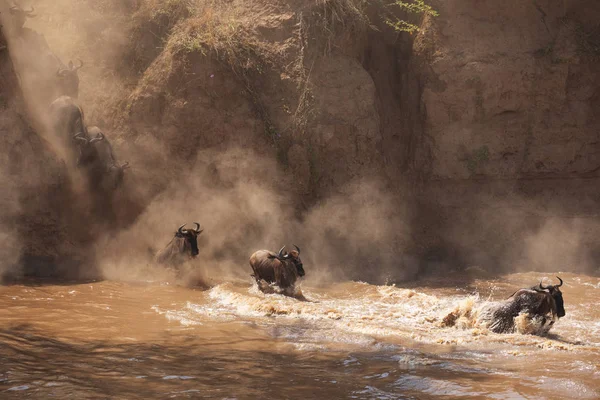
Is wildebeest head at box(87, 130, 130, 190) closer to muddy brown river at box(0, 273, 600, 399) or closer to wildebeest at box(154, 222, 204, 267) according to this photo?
wildebeest at box(154, 222, 204, 267)

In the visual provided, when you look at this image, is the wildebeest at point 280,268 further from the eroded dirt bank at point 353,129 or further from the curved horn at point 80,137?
the curved horn at point 80,137

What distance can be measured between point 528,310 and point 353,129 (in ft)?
21.4

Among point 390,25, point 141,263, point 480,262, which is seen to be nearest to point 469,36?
point 390,25

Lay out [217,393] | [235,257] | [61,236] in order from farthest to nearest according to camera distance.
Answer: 1. [235,257]
2. [61,236]
3. [217,393]

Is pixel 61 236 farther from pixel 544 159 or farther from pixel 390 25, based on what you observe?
pixel 544 159

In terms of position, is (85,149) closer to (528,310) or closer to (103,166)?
(103,166)

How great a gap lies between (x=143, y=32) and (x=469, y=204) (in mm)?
8372

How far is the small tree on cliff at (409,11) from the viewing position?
14.8 meters

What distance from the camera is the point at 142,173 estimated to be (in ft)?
44.7

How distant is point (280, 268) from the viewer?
442 inches

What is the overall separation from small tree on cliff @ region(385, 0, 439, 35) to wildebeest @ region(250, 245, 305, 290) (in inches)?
252

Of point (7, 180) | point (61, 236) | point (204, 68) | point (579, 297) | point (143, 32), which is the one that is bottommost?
point (579, 297)

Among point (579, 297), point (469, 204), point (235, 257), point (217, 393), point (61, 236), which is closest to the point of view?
point (217, 393)

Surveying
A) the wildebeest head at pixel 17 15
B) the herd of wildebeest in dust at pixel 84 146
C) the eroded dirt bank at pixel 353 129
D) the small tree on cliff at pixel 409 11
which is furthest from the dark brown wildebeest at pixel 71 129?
the small tree on cliff at pixel 409 11
